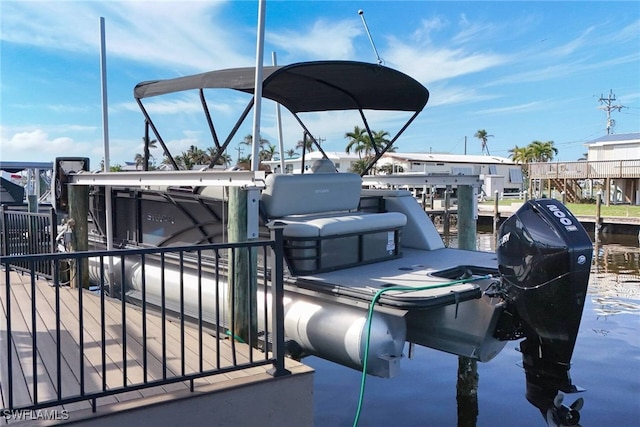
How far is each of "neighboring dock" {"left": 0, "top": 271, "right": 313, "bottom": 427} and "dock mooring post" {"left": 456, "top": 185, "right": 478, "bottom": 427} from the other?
2.18 m

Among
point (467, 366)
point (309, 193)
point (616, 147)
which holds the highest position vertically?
point (616, 147)

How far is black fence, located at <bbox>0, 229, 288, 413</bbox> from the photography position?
273cm

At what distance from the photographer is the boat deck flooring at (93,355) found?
2840 mm

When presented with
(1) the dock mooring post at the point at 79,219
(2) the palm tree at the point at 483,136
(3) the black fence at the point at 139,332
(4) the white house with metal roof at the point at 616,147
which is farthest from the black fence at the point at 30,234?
(2) the palm tree at the point at 483,136

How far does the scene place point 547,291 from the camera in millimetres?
3281

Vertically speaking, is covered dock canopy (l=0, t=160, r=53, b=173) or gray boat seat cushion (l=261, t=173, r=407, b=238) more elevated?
covered dock canopy (l=0, t=160, r=53, b=173)

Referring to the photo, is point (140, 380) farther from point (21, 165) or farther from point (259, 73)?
point (21, 165)

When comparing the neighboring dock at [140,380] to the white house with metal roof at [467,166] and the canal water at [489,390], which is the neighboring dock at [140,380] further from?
the white house with metal roof at [467,166]

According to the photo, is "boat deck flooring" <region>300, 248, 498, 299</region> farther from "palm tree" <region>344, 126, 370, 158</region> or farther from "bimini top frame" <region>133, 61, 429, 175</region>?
"palm tree" <region>344, 126, 370, 158</region>

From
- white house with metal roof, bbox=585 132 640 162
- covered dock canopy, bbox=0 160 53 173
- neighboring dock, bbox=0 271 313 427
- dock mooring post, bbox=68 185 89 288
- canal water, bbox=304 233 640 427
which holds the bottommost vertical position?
canal water, bbox=304 233 640 427

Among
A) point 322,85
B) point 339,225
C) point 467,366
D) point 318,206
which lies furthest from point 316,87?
point 467,366

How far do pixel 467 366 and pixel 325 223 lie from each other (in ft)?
8.25

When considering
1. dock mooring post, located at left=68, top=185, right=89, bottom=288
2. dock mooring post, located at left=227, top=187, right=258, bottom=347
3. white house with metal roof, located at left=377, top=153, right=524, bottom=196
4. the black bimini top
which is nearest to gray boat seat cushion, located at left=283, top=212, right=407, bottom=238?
dock mooring post, located at left=227, top=187, right=258, bottom=347

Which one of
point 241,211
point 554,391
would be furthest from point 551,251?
point 241,211
